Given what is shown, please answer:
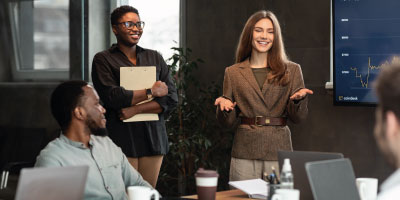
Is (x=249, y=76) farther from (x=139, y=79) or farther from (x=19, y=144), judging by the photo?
(x=19, y=144)

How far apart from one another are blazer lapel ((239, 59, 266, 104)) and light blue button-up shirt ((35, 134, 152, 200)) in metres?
1.07

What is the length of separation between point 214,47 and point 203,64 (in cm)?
20

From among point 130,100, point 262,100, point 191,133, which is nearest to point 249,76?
point 262,100

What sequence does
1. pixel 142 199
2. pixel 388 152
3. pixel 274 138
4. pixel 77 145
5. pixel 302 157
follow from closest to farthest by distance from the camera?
pixel 388 152 → pixel 142 199 → pixel 302 157 → pixel 77 145 → pixel 274 138

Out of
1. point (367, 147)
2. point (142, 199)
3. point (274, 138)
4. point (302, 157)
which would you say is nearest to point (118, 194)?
point (142, 199)

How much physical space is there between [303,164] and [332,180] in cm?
28

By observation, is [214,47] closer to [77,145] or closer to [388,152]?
[77,145]

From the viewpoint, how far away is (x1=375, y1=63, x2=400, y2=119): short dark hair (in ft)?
5.34

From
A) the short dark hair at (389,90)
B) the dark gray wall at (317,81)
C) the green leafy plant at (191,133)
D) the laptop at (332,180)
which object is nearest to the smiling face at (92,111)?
the laptop at (332,180)

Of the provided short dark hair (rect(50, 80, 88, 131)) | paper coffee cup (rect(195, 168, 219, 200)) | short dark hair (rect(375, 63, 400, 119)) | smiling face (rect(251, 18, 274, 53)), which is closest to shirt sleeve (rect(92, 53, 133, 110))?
smiling face (rect(251, 18, 274, 53))

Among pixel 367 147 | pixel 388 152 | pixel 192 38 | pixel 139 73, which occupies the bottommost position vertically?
pixel 367 147

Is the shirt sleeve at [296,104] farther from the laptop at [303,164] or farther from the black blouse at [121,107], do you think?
the laptop at [303,164]

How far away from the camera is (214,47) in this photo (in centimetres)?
579

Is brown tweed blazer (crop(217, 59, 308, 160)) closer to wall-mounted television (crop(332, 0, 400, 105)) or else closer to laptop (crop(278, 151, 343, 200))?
wall-mounted television (crop(332, 0, 400, 105))
